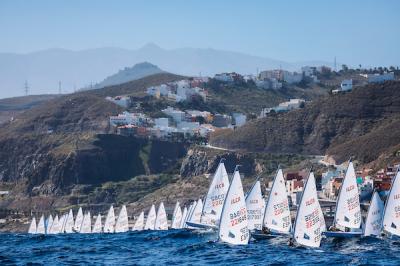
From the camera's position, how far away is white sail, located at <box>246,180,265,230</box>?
222 ft

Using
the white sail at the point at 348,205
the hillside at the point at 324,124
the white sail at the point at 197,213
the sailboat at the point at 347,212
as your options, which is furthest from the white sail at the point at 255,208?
the hillside at the point at 324,124

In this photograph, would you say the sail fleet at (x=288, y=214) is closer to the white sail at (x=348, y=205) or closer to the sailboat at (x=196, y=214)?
the white sail at (x=348, y=205)

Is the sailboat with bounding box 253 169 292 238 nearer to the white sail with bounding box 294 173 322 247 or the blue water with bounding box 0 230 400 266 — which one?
the blue water with bounding box 0 230 400 266

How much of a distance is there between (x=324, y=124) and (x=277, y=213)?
119m

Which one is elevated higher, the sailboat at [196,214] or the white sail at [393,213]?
the white sail at [393,213]

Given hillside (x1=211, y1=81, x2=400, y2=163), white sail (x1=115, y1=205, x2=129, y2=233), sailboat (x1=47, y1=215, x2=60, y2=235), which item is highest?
hillside (x1=211, y1=81, x2=400, y2=163)

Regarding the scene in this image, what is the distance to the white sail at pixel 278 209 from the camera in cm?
6356

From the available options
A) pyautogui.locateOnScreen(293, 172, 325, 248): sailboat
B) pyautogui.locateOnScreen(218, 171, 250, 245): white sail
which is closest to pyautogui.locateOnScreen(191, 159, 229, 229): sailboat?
pyautogui.locateOnScreen(218, 171, 250, 245): white sail

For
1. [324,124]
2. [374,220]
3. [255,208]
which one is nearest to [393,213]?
[374,220]

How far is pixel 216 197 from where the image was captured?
70938 millimetres

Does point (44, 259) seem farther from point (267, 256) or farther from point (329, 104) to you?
point (329, 104)

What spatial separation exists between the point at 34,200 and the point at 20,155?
26591 millimetres

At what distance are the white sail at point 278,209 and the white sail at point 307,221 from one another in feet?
16.5

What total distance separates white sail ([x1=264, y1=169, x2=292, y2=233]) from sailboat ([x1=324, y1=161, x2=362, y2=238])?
9.39 feet
